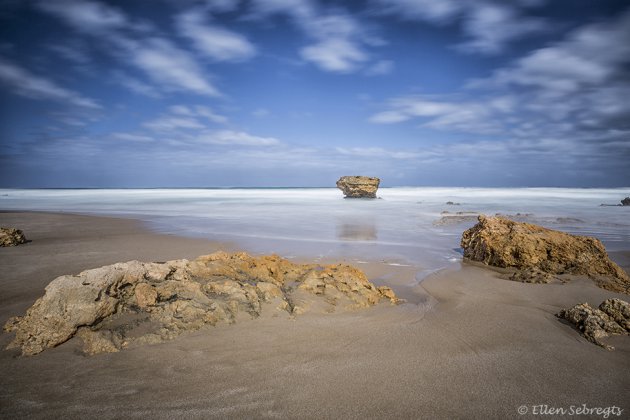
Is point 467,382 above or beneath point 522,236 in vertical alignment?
beneath

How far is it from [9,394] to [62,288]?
0.88 m

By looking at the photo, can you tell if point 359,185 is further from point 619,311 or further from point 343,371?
point 343,371

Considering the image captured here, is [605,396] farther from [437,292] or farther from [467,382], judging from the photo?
[437,292]

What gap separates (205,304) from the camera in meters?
2.98

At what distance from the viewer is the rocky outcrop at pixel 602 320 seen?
2705 mm

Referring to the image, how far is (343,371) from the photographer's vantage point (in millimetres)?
2211

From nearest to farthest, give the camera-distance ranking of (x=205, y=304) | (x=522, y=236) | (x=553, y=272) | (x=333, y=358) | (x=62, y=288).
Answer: (x=333, y=358)
(x=62, y=288)
(x=205, y=304)
(x=553, y=272)
(x=522, y=236)

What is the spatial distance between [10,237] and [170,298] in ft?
21.8

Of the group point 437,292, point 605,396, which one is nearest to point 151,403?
point 605,396

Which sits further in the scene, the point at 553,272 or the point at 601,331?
the point at 553,272

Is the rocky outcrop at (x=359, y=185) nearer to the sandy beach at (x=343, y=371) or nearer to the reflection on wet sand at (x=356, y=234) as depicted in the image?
the reflection on wet sand at (x=356, y=234)

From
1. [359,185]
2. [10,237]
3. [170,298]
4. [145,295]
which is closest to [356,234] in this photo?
[170,298]

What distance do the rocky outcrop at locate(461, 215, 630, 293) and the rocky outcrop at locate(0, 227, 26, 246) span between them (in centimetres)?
981

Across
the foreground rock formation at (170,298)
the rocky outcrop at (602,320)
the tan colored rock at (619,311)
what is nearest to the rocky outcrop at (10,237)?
the foreground rock formation at (170,298)
